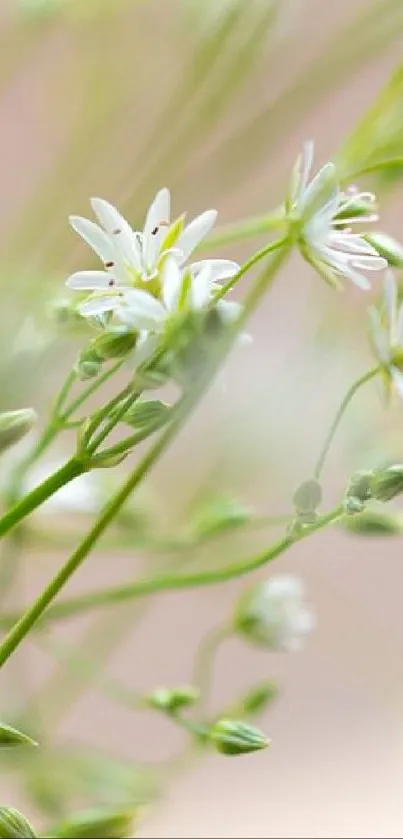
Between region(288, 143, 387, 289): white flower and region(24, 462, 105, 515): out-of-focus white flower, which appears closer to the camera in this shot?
region(288, 143, 387, 289): white flower

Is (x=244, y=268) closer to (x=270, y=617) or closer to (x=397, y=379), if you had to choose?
(x=397, y=379)

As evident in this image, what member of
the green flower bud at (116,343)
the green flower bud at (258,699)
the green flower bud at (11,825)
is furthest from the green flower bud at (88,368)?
the green flower bud at (258,699)

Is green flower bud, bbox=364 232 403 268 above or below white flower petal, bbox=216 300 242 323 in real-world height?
above

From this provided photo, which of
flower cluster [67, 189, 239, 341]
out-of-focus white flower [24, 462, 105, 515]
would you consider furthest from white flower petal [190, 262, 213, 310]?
out-of-focus white flower [24, 462, 105, 515]

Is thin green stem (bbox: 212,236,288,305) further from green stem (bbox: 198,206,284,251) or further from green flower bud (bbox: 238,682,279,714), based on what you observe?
green flower bud (bbox: 238,682,279,714)

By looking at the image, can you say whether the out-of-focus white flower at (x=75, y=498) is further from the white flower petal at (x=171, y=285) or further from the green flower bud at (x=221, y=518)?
the white flower petal at (x=171, y=285)

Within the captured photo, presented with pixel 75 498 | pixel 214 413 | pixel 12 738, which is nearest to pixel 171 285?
pixel 12 738

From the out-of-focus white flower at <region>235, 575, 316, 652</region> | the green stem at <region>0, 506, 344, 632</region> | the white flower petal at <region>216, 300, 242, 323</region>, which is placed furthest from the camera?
the out-of-focus white flower at <region>235, 575, 316, 652</region>
